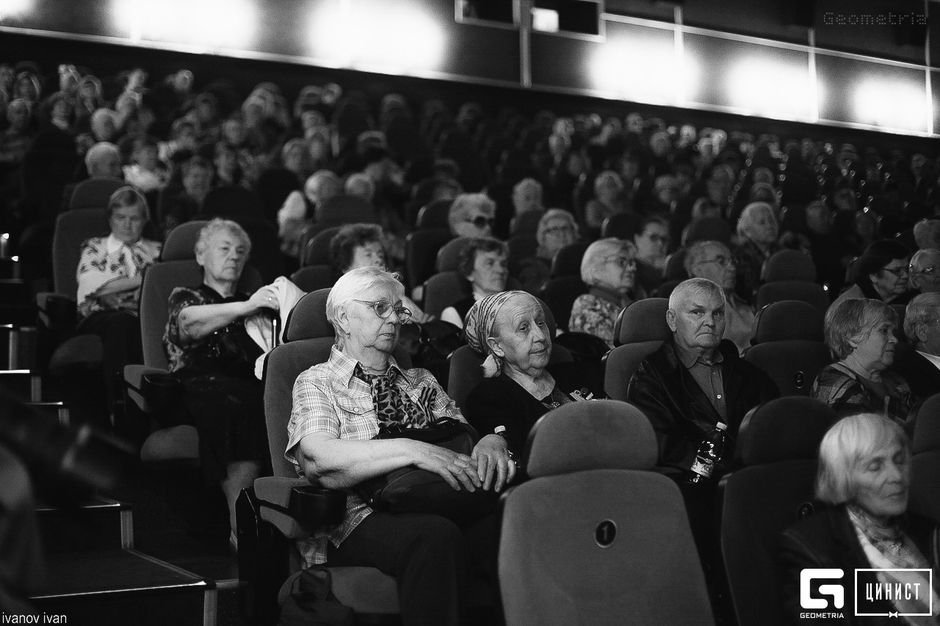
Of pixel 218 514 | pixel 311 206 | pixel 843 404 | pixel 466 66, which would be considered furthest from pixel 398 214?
pixel 466 66

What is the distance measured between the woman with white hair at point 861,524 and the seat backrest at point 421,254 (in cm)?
347

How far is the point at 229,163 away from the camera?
7.19m

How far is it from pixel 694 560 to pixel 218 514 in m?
1.85

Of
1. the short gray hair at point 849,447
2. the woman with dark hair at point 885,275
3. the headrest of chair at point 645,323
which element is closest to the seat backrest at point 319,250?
the headrest of chair at point 645,323

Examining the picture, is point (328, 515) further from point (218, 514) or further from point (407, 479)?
point (218, 514)

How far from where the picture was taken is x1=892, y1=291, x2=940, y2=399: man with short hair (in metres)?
3.50

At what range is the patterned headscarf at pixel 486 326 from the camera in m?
3.12

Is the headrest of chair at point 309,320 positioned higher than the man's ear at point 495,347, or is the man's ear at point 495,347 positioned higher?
the headrest of chair at point 309,320

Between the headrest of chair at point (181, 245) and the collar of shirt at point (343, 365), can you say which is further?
the headrest of chair at point (181, 245)

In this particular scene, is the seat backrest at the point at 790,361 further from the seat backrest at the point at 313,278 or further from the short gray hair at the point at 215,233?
the short gray hair at the point at 215,233

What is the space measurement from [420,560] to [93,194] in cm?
361

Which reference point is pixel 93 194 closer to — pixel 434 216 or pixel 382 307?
pixel 434 216

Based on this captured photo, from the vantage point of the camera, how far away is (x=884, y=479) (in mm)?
2180

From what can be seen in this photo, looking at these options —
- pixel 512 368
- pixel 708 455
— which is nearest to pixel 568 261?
pixel 512 368
